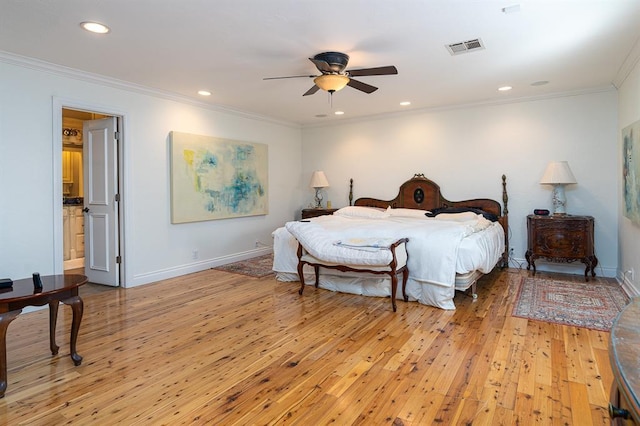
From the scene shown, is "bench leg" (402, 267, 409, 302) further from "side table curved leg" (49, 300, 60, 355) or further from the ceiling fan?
"side table curved leg" (49, 300, 60, 355)

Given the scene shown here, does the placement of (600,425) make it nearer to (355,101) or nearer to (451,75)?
(451,75)

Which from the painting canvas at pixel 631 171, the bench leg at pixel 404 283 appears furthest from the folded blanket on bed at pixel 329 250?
the painting canvas at pixel 631 171

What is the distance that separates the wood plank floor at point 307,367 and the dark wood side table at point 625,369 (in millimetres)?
1128

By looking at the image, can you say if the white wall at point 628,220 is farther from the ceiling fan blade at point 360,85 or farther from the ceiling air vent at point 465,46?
the ceiling fan blade at point 360,85

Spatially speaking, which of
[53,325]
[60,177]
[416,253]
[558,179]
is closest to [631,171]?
[558,179]

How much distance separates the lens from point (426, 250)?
148 inches

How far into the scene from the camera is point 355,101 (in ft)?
18.1

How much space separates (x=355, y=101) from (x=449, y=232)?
104 inches

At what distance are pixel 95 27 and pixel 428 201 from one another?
489cm

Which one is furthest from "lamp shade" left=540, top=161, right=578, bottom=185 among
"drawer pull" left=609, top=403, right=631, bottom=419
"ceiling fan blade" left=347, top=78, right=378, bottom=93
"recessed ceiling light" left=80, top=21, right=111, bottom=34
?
"recessed ceiling light" left=80, top=21, right=111, bottom=34

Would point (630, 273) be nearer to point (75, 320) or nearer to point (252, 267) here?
point (252, 267)

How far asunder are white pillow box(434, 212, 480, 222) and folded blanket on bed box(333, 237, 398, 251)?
66.0 inches

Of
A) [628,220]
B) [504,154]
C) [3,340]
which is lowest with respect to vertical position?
[3,340]

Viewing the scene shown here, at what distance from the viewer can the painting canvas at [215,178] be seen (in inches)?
200
